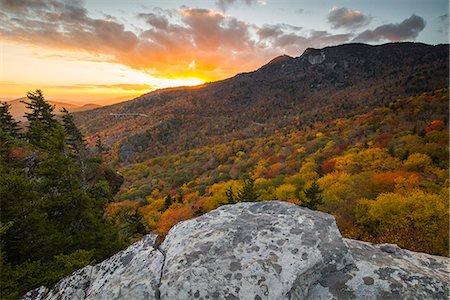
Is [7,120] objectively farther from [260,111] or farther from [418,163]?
[260,111]

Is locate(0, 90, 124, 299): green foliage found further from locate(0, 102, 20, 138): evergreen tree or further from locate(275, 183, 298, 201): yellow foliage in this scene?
locate(275, 183, 298, 201): yellow foliage

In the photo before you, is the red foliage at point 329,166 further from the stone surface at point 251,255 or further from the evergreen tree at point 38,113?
the evergreen tree at point 38,113

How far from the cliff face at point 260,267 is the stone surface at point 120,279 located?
0.06 feet

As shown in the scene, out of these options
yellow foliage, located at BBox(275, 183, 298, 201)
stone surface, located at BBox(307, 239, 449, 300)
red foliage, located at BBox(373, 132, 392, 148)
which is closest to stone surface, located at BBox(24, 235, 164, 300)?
stone surface, located at BBox(307, 239, 449, 300)

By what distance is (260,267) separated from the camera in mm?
3684

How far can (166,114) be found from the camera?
6516 inches

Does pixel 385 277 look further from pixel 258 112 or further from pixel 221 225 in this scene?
pixel 258 112

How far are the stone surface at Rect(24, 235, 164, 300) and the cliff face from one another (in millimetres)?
17

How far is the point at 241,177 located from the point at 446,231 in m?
33.5

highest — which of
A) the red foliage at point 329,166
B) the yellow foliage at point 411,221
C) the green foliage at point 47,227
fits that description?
the green foliage at point 47,227

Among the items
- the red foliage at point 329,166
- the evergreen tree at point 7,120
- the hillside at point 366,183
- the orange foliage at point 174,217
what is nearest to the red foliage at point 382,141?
the hillside at point 366,183

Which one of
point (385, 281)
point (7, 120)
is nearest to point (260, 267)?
point (385, 281)

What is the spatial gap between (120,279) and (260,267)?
2.35m

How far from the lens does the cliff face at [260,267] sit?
11.6ft
